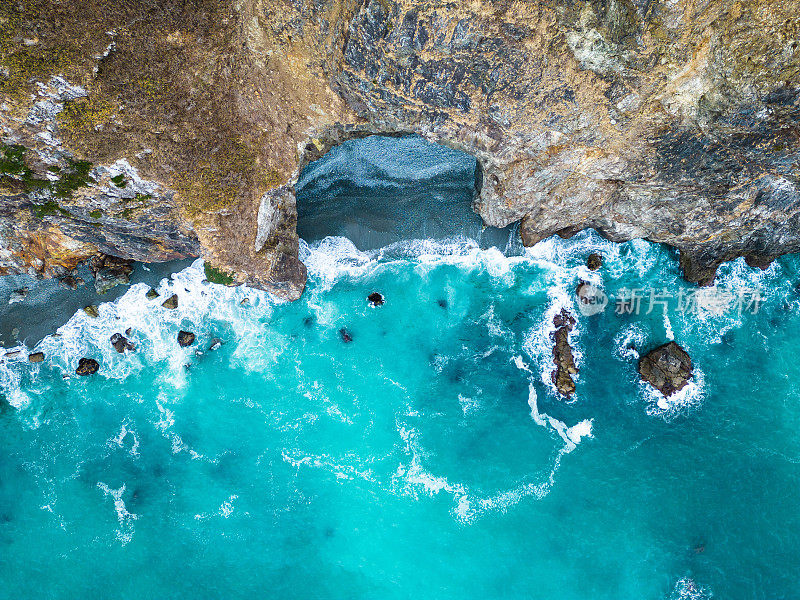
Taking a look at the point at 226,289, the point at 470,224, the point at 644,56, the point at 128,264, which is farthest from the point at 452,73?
the point at 128,264

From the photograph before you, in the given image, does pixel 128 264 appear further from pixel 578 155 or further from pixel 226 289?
pixel 578 155

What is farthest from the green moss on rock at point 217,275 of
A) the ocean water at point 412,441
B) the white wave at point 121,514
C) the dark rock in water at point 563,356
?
the dark rock in water at point 563,356

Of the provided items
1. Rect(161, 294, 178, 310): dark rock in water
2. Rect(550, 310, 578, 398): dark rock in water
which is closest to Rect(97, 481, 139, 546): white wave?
Rect(161, 294, 178, 310): dark rock in water

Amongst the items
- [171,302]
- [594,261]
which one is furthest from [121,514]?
[594,261]

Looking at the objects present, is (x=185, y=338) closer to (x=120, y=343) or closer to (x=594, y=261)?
(x=120, y=343)

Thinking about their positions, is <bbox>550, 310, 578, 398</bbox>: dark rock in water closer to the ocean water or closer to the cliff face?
the ocean water
